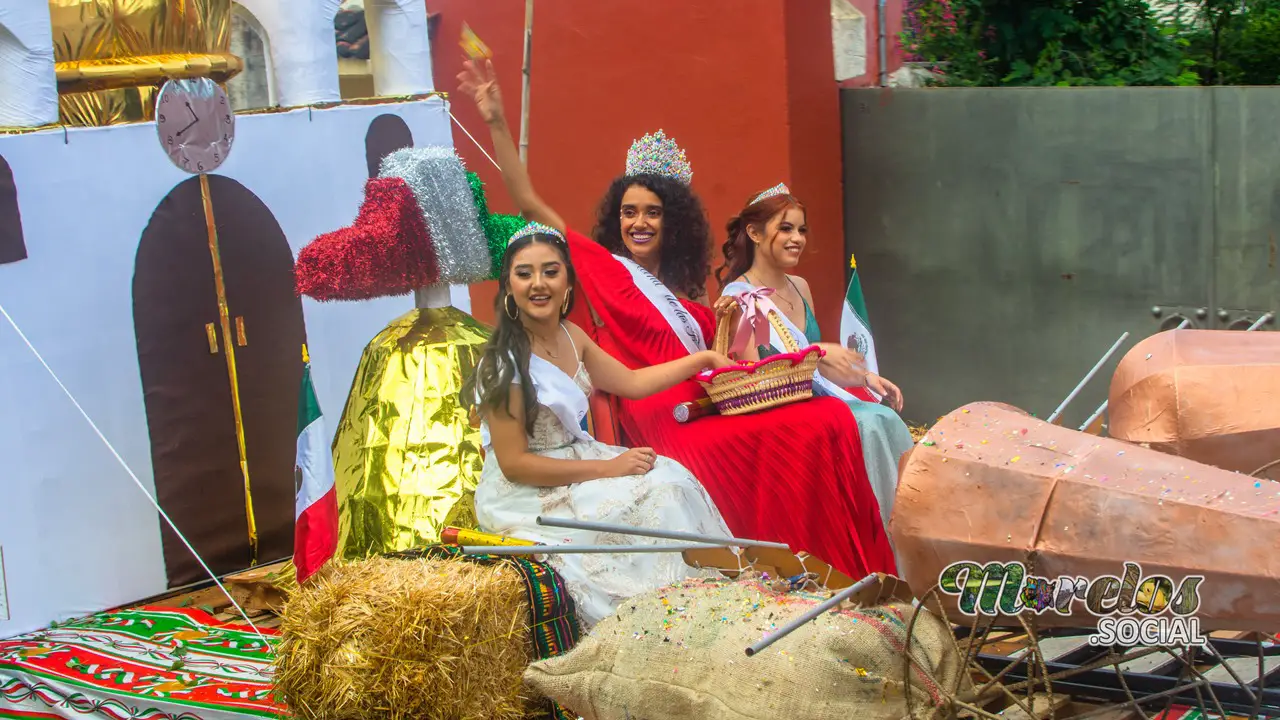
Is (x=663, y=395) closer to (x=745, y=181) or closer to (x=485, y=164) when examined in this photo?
(x=745, y=181)

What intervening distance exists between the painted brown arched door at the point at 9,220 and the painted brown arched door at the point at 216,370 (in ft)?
1.58

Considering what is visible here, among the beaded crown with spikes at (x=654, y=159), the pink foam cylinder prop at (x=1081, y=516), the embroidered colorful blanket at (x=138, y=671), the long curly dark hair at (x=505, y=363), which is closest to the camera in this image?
the pink foam cylinder prop at (x=1081, y=516)

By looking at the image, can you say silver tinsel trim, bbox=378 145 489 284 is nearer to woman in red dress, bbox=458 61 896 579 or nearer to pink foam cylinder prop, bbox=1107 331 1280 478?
woman in red dress, bbox=458 61 896 579

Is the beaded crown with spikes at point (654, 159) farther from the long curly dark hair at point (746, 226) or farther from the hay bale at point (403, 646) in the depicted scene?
the hay bale at point (403, 646)

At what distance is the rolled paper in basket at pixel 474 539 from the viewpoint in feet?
13.7

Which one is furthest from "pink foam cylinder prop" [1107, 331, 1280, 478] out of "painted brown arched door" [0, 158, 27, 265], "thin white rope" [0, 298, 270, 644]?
"painted brown arched door" [0, 158, 27, 265]

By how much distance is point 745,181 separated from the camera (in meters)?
8.16

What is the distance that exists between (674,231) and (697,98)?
8.75 ft

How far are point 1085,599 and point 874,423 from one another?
2.19 m

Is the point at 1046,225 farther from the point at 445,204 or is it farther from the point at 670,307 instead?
the point at 445,204

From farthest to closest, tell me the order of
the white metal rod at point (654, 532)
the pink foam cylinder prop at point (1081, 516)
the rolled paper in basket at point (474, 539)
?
1. the rolled paper in basket at point (474, 539)
2. the white metal rod at point (654, 532)
3. the pink foam cylinder prop at point (1081, 516)

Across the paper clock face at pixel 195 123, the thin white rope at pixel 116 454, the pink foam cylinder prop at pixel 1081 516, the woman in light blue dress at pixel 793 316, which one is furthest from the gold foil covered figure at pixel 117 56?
A: the pink foam cylinder prop at pixel 1081 516

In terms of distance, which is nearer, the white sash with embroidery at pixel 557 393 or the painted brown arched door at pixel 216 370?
the white sash with embroidery at pixel 557 393

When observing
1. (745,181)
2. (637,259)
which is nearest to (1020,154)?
(745,181)
